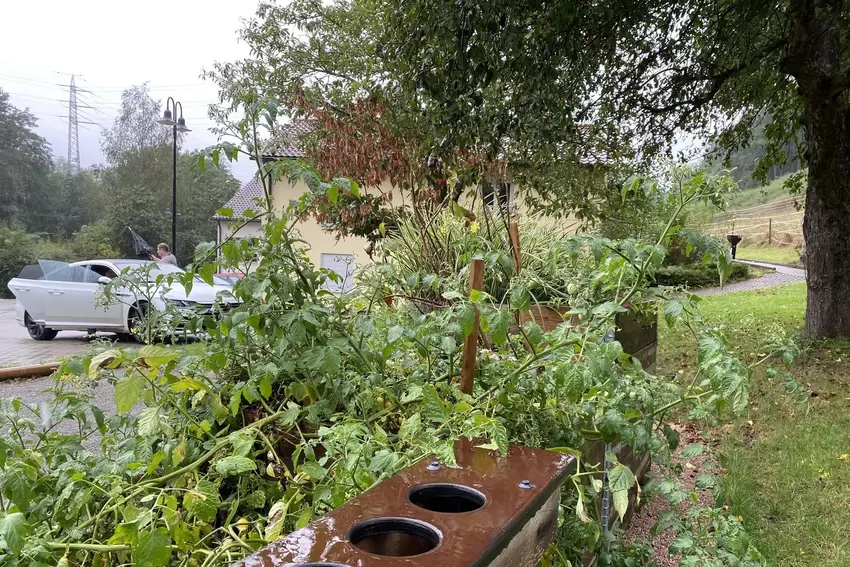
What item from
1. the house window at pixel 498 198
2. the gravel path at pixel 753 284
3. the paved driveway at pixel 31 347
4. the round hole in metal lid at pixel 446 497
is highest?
the house window at pixel 498 198

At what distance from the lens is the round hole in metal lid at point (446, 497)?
924mm

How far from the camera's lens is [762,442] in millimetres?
3926

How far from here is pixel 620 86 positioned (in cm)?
631

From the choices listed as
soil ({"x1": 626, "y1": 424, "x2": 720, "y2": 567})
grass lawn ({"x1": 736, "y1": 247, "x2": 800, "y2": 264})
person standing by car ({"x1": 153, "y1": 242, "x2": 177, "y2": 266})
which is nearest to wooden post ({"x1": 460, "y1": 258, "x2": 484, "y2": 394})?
soil ({"x1": 626, "y1": 424, "x2": 720, "y2": 567})

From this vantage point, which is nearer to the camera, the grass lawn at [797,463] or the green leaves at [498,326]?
the green leaves at [498,326]

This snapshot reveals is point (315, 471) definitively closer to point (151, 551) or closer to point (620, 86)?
point (151, 551)

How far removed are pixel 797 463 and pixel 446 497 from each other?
3483mm

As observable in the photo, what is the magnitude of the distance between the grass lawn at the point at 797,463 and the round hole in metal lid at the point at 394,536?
1283 mm

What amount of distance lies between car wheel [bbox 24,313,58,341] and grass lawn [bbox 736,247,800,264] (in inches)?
1043

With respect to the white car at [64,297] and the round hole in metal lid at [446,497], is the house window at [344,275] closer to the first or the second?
the round hole in metal lid at [446,497]

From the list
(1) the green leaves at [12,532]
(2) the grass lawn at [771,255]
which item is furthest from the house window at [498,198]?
(2) the grass lawn at [771,255]

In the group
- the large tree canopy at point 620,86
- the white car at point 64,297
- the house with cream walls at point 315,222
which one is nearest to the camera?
the house with cream walls at point 315,222

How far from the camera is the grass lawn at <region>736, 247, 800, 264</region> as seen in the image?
25031 mm

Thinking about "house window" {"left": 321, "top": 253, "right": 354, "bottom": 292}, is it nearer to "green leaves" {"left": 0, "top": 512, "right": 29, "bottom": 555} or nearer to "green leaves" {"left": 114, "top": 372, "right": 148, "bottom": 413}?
"green leaves" {"left": 114, "top": 372, "right": 148, "bottom": 413}
